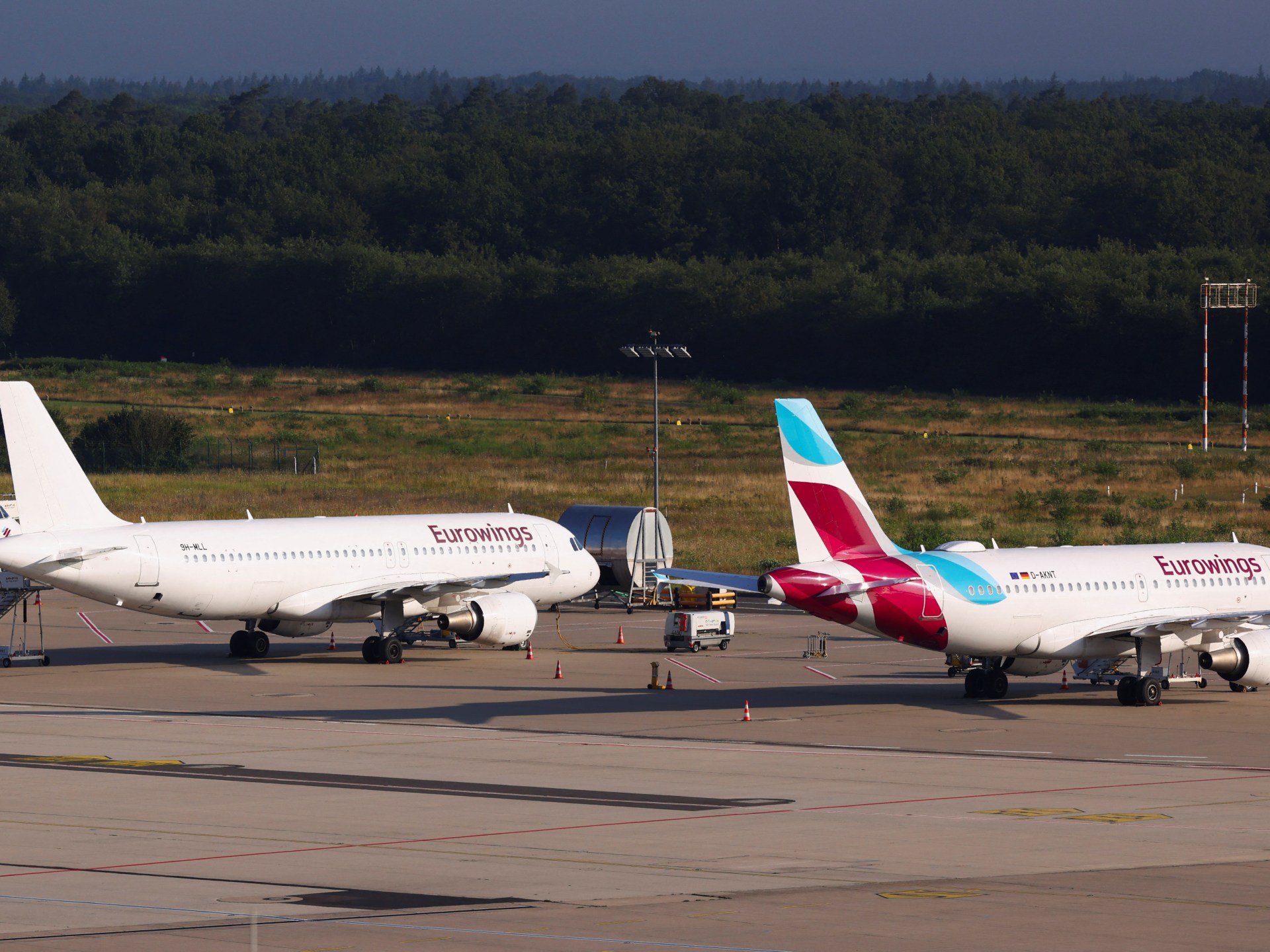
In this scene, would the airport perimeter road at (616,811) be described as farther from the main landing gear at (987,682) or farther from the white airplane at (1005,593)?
the white airplane at (1005,593)

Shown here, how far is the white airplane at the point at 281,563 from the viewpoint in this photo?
4675cm

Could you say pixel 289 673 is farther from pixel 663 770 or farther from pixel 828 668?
pixel 663 770

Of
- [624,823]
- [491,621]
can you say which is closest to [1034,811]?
[624,823]

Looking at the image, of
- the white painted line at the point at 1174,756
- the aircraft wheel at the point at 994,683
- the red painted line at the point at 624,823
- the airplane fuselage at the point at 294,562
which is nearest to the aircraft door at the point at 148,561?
the airplane fuselage at the point at 294,562

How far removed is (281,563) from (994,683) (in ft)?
63.1

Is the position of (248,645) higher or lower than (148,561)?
lower

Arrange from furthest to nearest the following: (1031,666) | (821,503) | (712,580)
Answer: (1031,666) < (712,580) < (821,503)

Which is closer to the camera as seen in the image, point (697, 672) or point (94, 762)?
point (94, 762)

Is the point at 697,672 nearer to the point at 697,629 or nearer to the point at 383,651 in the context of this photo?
the point at 697,629

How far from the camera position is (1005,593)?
1593 inches

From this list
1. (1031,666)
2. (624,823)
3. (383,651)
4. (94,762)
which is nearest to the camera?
(624,823)

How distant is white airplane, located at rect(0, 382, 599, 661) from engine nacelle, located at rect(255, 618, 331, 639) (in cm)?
5

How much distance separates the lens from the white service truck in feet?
174

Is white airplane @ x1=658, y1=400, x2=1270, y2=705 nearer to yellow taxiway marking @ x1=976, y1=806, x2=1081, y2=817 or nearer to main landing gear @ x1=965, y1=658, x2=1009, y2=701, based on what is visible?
main landing gear @ x1=965, y1=658, x2=1009, y2=701
